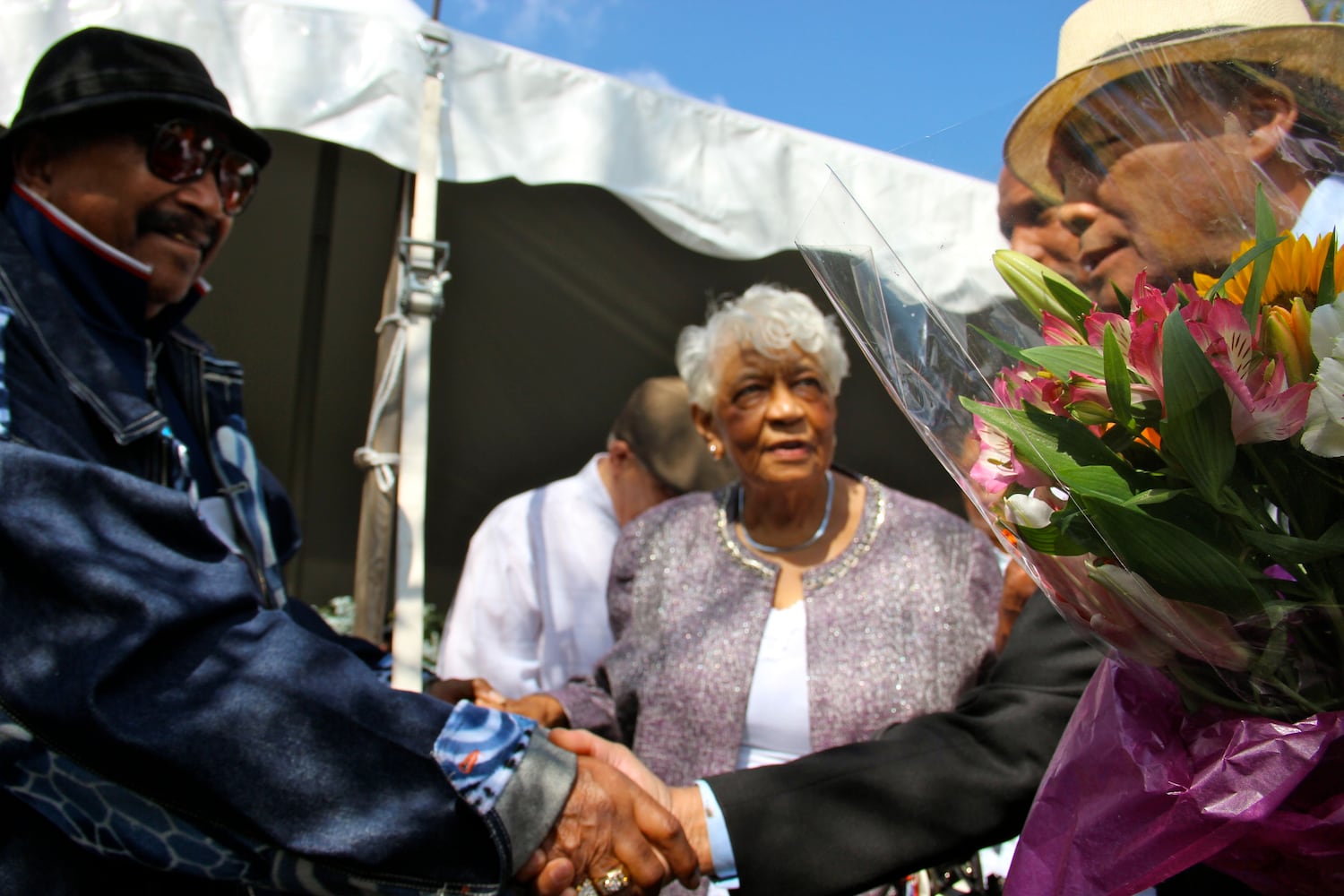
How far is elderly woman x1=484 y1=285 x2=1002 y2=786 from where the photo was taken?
89.7 inches

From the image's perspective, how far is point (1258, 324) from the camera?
0.86m

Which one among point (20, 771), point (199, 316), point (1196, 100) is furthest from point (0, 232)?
point (199, 316)

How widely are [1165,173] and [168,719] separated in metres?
1.62

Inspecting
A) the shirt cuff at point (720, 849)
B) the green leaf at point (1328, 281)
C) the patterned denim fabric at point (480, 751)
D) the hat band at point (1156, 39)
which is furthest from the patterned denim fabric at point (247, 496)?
the green leaf at point (1328, 281)

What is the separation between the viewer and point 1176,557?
837mm

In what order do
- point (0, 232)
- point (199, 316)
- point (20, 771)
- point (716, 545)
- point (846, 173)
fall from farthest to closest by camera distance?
1. point (199, 316)
2. point (846, 173)
3. point (716, 545)
4. point (0, 232)
5. point (20, 771)

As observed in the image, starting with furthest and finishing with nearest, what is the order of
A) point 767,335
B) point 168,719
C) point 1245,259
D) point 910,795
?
1. point 767,335
2. point 910,795
3. point 168,719
4. point 1245,259

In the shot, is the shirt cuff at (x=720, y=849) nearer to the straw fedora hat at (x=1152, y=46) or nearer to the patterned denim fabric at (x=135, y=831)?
the patterned denim fabric at (x=135, y=831)

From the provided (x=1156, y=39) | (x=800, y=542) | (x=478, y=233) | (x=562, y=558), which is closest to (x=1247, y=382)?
(x=1156, y=39)

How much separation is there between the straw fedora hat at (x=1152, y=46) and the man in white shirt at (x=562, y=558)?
2526 millimetres

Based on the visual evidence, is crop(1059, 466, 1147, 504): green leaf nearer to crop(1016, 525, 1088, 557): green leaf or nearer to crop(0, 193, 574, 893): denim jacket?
crop(1016, 525, 1088, 557): green leaf

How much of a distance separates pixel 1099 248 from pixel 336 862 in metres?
1.49

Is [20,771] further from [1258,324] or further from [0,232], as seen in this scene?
[1258,324]

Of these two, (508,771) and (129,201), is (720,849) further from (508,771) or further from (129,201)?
(129,201)
